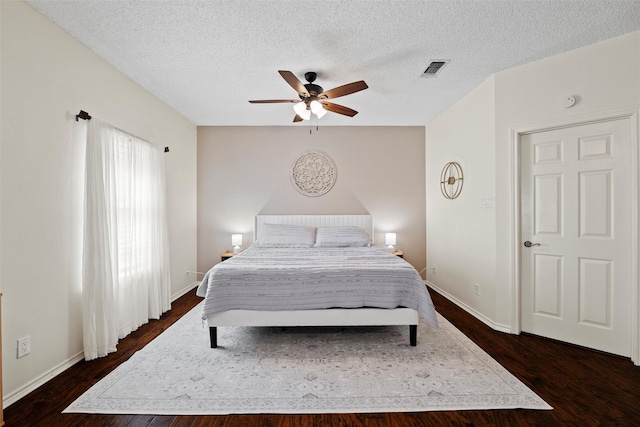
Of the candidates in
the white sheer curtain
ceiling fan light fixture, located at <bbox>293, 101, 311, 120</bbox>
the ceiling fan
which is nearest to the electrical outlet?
the white sheer curtain

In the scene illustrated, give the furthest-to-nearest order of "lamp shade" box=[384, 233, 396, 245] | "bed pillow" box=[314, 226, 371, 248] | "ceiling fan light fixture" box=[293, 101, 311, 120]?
"lamp shade" box=[384, 233, 396, 245] → "bed pillow" box=[314, 226, 371, 248] → "ceiling fan light fixture" box=[293, 101, 311, 120]

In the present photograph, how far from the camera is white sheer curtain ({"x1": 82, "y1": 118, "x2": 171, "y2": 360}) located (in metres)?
2.41

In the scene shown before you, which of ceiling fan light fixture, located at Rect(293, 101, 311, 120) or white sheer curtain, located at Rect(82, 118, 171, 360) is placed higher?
ceiling fan light fixture, located at Rect(293, 101, 311, 120)

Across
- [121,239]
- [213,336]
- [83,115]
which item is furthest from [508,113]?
[121,239]

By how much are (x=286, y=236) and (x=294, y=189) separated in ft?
2.99

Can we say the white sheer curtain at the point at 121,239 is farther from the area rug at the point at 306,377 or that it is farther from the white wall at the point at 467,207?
the white wall at the point at 467,207

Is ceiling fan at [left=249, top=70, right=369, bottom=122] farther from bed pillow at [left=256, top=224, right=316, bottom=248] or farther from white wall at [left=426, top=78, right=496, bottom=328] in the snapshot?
bed pillow at [left=256, top=224, right=316, bottom=248]

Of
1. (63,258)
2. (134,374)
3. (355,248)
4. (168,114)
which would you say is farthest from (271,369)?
(168,114)

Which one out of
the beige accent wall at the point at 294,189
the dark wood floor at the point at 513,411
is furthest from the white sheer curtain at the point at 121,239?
the beige accent wall at the point at 294,189

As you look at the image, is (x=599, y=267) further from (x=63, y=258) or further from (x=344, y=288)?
(x=63, y=258)

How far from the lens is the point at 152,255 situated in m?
3.31

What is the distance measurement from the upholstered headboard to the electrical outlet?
2.91m

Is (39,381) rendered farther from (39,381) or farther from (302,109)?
(302,109)

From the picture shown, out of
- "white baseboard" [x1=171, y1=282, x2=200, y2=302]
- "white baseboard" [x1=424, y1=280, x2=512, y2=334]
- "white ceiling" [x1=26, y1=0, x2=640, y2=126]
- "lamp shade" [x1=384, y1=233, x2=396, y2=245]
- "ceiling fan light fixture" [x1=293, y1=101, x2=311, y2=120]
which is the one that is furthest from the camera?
"lamp shade" [x1=384, y1=233, x2=396, y2=245]
